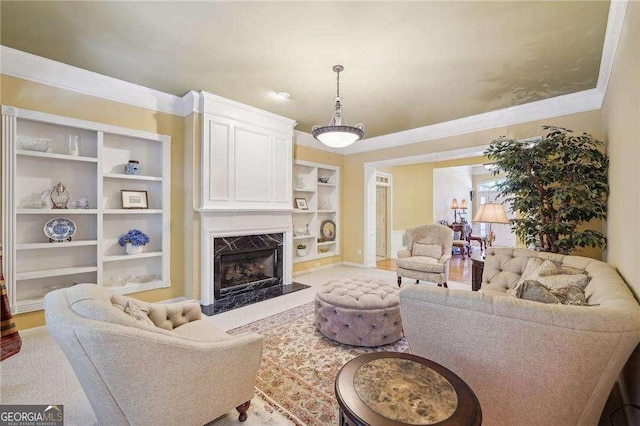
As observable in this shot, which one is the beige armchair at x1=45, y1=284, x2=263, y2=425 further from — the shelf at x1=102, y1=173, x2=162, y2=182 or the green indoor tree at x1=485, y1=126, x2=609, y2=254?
the green indoor tree at x1=485, y1=126, x2=609, y2=254

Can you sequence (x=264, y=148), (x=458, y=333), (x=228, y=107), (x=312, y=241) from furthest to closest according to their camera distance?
(x=312, y=241) → (x=264, y=148) → (x=228, y=107) → (x=458, y=333)

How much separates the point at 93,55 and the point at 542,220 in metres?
5.31

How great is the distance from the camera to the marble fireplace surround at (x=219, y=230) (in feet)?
12.5

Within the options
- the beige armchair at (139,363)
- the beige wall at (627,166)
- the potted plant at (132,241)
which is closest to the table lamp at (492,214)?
the beige wall at (627,166)

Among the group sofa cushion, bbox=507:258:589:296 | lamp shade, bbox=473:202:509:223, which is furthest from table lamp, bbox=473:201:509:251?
sofa cushion, bbox=507:258:589:296

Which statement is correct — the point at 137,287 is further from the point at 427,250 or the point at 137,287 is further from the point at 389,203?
the point at 389,203

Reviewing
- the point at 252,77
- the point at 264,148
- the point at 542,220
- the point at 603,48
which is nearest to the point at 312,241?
the point at 264,148

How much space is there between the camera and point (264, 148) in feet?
14.6

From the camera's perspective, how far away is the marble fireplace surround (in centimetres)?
381

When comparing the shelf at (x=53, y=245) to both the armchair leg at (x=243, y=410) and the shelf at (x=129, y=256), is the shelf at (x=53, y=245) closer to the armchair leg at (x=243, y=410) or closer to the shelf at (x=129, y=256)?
the shelf at (x=129, y=256)

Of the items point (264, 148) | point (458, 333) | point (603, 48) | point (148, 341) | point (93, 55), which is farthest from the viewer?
point (264, 148)

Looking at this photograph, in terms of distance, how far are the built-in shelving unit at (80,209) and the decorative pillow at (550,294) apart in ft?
13.1

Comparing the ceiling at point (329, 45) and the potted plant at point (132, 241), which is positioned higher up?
the ceiling at point (329, 45)

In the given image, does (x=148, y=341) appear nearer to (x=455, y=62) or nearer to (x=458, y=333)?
(x=458, y=333)
